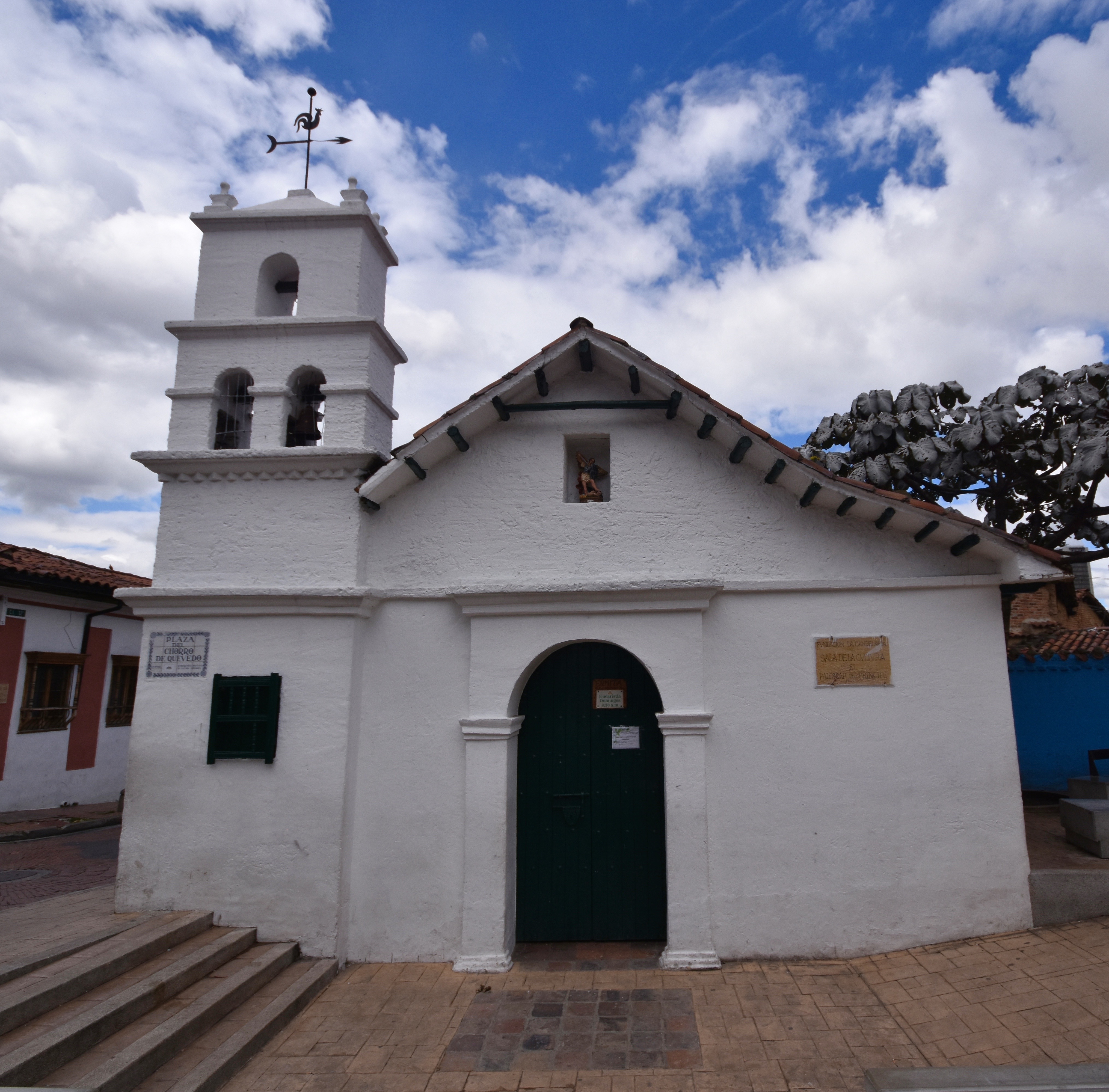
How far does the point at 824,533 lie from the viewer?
6195mm

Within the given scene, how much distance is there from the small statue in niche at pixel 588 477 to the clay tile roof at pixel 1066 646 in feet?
25.3

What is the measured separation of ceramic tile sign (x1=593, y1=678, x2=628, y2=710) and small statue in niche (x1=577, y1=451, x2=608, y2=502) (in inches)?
62.6

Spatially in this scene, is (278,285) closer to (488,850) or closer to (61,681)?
(488,850)

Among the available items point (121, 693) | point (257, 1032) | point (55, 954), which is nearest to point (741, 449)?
point (257, 1032)

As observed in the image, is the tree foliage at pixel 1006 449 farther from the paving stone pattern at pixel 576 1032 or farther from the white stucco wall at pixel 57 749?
the white stucco wall at pixel 57 749

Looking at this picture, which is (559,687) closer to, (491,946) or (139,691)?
(491,946)

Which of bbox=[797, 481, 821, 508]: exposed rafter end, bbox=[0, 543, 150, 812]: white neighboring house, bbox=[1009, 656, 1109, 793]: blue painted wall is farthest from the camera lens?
bbox=[0, 543, 150, 812]: white neighboring house

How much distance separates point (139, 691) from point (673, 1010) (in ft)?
16.0

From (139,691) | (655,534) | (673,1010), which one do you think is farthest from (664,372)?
(139,691)

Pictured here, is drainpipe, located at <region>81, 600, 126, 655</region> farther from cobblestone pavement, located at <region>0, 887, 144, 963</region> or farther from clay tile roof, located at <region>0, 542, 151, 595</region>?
cobblestone pavement, located at <region>0, 887, 144, 963</region>

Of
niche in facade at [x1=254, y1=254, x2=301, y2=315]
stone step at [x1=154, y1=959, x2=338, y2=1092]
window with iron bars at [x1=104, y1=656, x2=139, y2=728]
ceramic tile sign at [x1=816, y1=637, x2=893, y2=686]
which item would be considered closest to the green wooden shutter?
stone step at [x1=154, y1=959, x2=338, y2=1092]

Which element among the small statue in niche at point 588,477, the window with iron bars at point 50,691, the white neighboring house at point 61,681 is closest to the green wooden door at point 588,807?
the small statue in niche at point 588,477

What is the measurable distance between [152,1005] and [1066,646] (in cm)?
1205

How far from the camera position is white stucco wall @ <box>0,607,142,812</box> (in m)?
11.8
